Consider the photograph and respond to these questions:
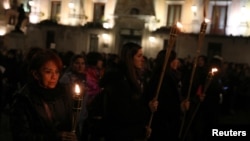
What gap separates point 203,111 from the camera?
24.4ft

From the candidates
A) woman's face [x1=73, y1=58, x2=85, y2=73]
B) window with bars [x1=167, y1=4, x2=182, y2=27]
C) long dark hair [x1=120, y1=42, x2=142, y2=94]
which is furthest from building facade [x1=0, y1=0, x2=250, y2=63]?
long dark hair [x1=120, y1=42, x2=142, y2=94]

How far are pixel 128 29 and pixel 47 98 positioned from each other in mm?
32082

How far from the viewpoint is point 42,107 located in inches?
138

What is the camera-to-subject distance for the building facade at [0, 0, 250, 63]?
103 feet

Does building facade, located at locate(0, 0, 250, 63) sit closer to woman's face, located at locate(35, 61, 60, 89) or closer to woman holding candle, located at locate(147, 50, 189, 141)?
woman holding candle, located at locate(147, 50, 189, 141)

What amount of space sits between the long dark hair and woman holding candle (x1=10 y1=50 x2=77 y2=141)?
1143mm

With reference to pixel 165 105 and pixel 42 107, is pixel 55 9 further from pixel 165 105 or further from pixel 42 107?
pixel 42 107

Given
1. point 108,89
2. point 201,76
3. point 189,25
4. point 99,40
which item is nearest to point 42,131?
point 108,89

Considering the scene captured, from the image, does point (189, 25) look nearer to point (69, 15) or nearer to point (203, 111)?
point (69, 15)

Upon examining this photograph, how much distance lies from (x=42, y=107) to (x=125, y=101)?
1.36 metres

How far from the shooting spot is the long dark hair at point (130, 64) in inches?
187

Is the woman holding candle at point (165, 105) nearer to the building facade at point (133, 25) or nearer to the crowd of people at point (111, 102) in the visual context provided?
the crowd of people at point (111, 102)

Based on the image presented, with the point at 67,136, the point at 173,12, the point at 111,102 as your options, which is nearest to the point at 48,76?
the point at 67,136

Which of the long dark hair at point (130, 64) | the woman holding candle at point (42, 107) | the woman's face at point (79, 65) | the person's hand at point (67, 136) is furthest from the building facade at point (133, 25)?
the person's hand at point (67, 136)
